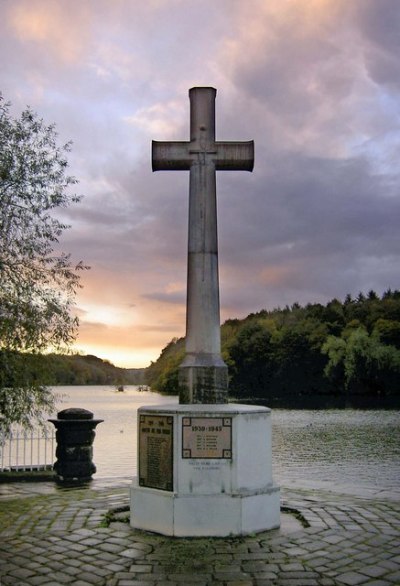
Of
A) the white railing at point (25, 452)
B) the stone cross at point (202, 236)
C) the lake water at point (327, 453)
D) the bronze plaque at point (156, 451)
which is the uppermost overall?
the stone cross at point (202, 236)

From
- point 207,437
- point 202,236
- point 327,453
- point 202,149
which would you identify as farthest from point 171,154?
point 327,453

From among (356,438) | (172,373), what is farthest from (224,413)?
(172,373)

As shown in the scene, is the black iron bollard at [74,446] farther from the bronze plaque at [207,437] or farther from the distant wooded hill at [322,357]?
the distant wooded hill at [322,357]

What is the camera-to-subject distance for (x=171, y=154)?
28.8 ft

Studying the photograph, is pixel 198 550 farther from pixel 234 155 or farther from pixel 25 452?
pixel 25 452

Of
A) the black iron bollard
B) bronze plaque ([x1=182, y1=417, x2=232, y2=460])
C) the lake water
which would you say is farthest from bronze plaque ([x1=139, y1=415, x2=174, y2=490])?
the black iron bollard

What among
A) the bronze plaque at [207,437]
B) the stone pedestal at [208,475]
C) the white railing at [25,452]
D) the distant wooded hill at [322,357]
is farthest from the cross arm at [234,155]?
the distant wooded hill at [322,357]

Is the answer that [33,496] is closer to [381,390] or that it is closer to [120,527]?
[120,527]

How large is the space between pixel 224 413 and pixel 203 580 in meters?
2.05

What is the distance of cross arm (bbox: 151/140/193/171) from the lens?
345 inches

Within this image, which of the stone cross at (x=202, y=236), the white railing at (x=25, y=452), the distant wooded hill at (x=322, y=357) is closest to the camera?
the stone cross at (x=202, y=236)

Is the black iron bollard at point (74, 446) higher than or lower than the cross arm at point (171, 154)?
lower

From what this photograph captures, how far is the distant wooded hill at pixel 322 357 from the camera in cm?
7500

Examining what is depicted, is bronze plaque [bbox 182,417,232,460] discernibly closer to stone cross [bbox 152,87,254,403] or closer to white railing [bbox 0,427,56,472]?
stone cross [bbox 152,87,254,403]
